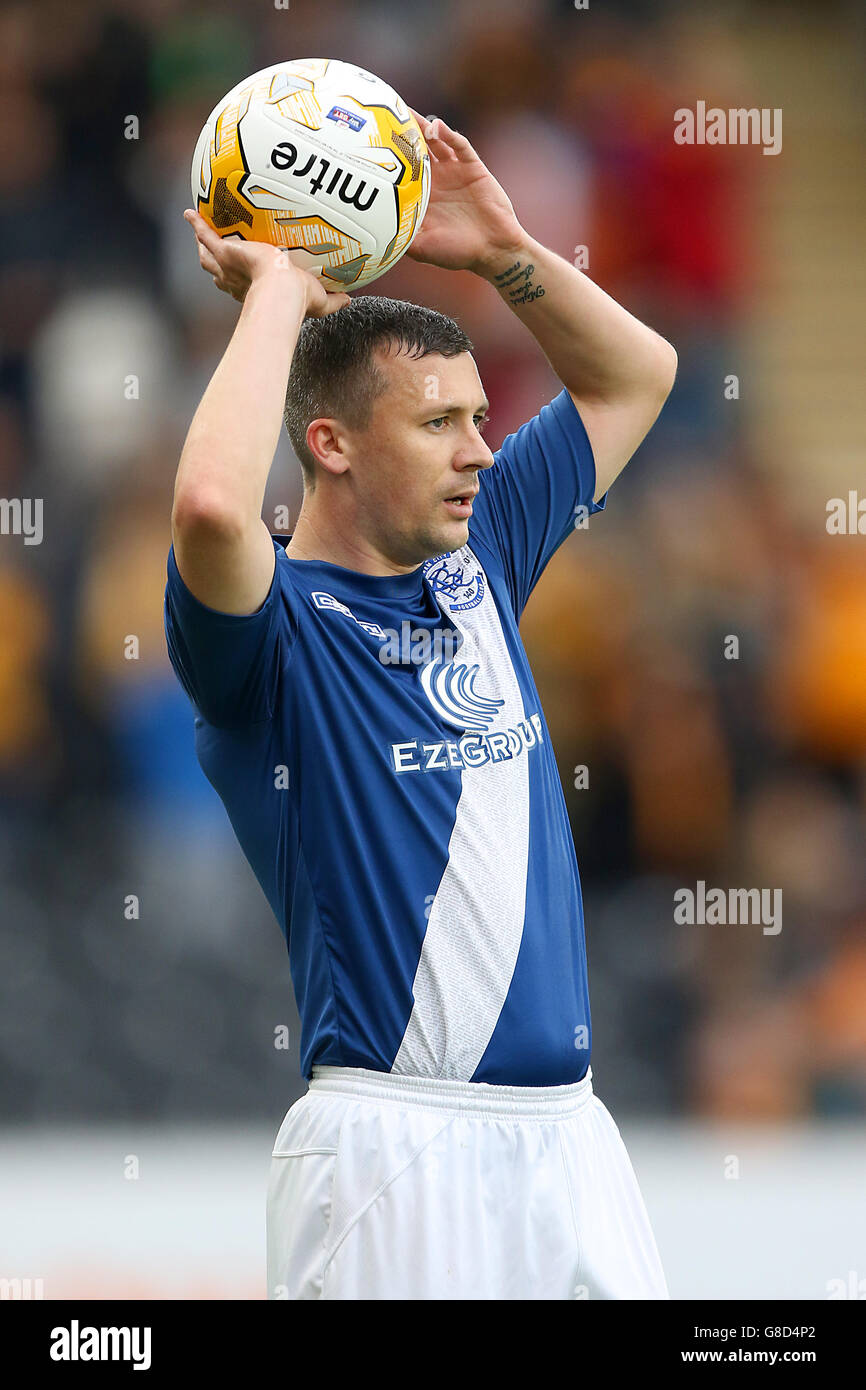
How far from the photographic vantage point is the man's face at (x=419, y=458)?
271cm

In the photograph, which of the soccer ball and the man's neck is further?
the man's neck

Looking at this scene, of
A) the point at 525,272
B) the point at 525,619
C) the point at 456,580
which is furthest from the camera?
the point at 525,619

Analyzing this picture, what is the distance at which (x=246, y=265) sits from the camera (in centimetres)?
258

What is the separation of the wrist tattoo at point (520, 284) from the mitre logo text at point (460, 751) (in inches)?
33.0

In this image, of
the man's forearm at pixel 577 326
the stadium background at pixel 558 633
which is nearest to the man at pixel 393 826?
the man's forearm at pixel 577 326

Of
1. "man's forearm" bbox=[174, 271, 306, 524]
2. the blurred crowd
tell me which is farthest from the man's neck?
the blurred crowd

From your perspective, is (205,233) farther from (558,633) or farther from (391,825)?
(558,633)

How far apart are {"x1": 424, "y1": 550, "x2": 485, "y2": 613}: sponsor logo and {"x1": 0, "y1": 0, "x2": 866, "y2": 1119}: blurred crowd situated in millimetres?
2980

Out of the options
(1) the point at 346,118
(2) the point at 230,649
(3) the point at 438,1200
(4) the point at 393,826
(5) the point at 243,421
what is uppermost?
(1) the point at 346,118

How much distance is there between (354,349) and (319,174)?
0.31m

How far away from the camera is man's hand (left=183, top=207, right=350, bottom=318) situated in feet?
8.41

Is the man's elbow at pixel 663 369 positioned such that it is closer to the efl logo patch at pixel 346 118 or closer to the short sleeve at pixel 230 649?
the efl logo patch at pixel 346 118

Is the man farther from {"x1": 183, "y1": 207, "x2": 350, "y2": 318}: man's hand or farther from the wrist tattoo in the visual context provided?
the wrist tattoo

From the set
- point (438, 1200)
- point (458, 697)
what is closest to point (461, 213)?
point (458, 697)
